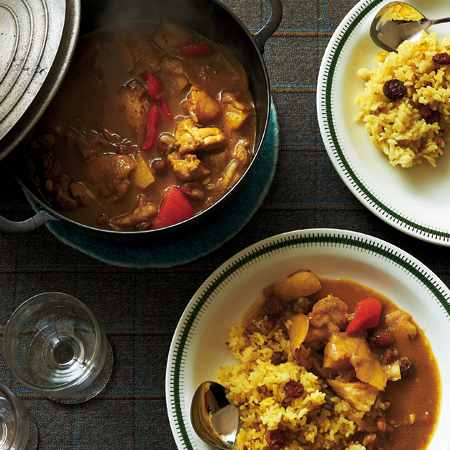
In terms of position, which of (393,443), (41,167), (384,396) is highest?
(41,167)

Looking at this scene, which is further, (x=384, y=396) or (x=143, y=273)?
(x=143, y=273)

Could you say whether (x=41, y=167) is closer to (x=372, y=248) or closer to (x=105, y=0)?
(x=105, y=0)

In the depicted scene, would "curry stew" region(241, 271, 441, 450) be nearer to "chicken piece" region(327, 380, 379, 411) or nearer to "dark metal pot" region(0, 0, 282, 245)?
"chicken piece" region(327, 380, 379, 411)

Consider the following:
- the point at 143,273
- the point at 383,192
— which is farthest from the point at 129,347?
the point at 383,192

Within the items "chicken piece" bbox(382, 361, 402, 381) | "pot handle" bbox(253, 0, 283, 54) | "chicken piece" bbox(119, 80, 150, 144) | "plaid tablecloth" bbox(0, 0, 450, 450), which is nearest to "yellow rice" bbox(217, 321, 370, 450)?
"chicken piece" bbox(382, 361, 402, 381)

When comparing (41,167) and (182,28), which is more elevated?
(182,28)
